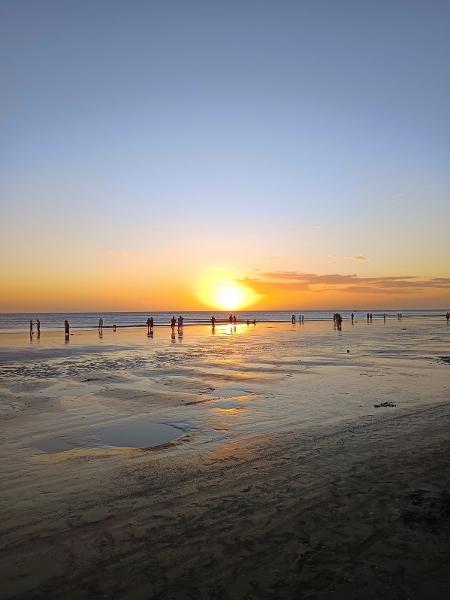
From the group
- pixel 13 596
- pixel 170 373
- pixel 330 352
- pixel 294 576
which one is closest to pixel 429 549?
pixel 294 576

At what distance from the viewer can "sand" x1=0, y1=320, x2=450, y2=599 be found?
461 centimetres

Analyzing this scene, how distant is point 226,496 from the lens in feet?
22.1

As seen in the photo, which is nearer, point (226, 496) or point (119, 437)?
point (226, 496)

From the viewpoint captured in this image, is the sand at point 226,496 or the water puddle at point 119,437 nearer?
the sand at point 226,496

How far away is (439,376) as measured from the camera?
1872 cm

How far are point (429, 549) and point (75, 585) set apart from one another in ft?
12.5

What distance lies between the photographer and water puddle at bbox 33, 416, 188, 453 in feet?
32.0

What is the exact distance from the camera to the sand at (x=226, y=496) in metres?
4.61

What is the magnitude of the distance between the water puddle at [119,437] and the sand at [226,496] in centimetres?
5

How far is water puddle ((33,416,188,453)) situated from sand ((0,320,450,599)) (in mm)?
50

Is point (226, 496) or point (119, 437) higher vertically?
point (226, 496)

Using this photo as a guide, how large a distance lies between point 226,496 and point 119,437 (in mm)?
4492

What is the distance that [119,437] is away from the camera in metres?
10.5

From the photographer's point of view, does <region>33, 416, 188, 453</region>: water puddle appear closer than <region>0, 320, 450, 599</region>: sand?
No
